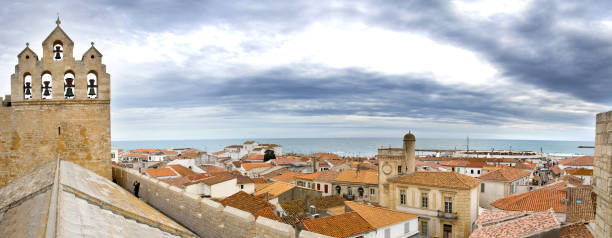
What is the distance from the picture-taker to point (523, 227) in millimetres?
16500

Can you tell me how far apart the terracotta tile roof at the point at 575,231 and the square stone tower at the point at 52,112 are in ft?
61.7

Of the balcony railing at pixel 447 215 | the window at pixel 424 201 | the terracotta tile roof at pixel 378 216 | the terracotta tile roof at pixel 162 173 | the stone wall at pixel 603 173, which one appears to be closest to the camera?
the stone wall at pixel 603 173

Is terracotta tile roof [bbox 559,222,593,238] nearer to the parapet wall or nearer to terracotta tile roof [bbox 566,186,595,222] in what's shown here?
terracotta tile roof [bbox 566,186,595,222]

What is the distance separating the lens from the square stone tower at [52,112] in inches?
548

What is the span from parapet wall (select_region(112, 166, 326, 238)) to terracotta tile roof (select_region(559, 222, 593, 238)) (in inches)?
551

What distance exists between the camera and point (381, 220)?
81.4ft

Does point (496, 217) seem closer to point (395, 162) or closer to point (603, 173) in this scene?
point (603, 173)

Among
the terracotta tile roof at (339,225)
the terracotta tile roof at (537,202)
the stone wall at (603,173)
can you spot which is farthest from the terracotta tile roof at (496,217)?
the stone wall at (603,173)

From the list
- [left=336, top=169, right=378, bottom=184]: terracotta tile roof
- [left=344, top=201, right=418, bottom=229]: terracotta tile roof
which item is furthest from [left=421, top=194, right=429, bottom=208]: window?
[left=336, top=169, right=378, bottom=184]: terracotta tile roof

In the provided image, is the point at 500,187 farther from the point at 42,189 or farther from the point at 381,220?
the point at 42,189

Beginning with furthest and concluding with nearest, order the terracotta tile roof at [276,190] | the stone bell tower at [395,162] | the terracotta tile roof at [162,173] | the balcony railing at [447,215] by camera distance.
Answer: the terracotta tile roof at [162,173] → the stone bell tower at [395,162] → the terracotta tile roof at [276,190] → the balcony railing at [447,215]

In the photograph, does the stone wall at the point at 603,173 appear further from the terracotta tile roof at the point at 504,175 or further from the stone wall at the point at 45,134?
the terracotta tile roof at the point at 504,175

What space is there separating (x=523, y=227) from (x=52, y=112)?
2048cm

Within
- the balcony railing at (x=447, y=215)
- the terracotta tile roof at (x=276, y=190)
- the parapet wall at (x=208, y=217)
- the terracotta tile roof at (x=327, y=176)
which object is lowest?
the balcony railing at (x=447, y=215)
